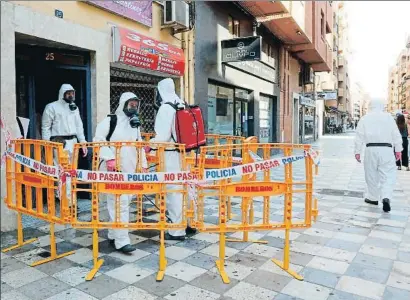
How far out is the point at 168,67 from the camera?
731 cm

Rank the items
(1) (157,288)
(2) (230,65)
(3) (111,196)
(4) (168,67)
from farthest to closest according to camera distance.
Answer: (2) (230,65), (4) (168,67), (3) (111,196), (1) (157,288)

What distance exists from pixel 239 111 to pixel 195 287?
9.50 meters

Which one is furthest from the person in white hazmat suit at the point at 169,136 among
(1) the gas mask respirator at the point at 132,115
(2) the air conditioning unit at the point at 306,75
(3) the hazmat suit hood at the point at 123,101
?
(2) the air conditioning unit at the point at 306,75

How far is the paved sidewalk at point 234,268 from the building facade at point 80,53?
135 centimetres

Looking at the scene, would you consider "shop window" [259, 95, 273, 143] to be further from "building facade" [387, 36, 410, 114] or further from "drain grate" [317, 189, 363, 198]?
"drain grate" [317, 189, 363, 198]

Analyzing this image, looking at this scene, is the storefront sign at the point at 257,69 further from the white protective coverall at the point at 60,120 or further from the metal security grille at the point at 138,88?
the white protective coverall at the point at 60,120

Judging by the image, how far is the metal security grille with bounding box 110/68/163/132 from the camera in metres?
7.02

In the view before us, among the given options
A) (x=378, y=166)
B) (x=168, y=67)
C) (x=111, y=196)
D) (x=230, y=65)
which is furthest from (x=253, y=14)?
(x=111, y=196)

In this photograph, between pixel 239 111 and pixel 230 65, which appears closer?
pixel 230 65

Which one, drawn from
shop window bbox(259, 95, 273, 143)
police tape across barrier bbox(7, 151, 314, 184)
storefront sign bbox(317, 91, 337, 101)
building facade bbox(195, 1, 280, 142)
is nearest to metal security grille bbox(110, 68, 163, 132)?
building facade bbox(195, 1, 280, 142)

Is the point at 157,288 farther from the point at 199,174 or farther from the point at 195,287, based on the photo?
the point at 199,174

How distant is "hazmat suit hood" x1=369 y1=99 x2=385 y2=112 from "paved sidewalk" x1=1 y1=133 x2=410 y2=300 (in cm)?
206

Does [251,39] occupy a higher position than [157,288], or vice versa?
[251,39]

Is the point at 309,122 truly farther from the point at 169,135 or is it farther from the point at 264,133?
the point at 169,135
